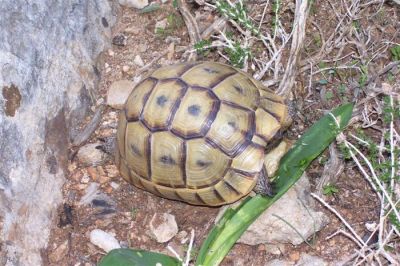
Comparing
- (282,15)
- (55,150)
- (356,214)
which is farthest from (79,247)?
(282,15)

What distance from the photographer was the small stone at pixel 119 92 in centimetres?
347

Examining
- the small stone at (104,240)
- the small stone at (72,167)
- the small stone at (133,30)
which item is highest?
the small stone at (133,30)

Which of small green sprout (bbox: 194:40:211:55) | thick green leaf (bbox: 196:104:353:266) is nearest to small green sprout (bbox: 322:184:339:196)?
thick green leaf (bbox: 196:104:353:266)

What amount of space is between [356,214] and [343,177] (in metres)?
0.21

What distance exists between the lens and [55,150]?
3.15 metres

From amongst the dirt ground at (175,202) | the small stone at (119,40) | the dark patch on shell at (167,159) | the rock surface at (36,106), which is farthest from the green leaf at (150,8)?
the dark patch on shell at (167,159)

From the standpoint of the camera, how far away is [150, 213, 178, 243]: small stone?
2.98 meters

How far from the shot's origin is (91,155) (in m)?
3.30

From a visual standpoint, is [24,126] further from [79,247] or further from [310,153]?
[310,153]

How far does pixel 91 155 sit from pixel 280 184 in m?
1.04

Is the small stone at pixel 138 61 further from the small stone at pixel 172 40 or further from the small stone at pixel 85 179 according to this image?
the small stone at pixel 85 179

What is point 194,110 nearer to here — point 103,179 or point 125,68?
point 103,179

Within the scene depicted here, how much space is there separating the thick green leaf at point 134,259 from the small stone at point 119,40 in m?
1.43

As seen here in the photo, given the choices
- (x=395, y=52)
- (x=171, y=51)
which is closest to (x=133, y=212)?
(x=171, y=51)
